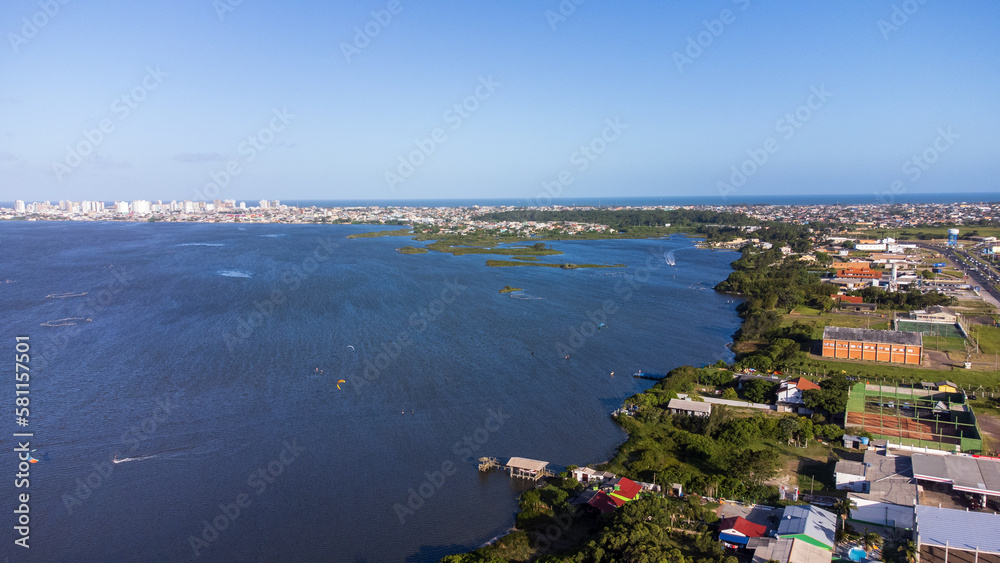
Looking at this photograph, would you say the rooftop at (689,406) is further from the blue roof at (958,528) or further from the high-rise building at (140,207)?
the high-rise building at (140,207)

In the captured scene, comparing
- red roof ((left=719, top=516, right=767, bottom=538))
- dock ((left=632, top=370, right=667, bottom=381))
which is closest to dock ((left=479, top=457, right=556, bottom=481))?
red roof ((left=719, top=516, right=767, bottom=538))

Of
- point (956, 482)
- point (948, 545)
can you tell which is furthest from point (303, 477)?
point (956, 482)

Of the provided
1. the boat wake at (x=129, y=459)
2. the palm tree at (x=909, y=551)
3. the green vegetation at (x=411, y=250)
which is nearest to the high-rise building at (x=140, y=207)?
the green vegetation at (x=411, y=250)

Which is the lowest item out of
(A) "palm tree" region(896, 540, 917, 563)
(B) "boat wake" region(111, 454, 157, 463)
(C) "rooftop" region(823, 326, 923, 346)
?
(B) "boat wake" region(111, 454, 157, 463)

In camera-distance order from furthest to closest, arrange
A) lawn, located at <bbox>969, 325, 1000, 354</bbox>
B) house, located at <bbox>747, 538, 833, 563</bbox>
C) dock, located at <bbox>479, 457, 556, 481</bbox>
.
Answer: lawn, located at <bbox>969, 325, 1000, 354</bbox> → dock, located at <bbox>479, 457, 556, 481</bbox> → house, located at <bbox>747, 538, 833, 563</bbox>

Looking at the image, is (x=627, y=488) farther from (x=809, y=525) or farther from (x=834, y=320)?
(x=834, y=320)

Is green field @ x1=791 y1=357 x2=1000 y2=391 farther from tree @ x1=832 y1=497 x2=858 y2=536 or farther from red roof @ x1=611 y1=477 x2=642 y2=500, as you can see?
red roof @ x1=611 y1=477 x2=642 y2=500

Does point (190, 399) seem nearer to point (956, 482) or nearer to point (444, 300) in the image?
point (444, 300)
